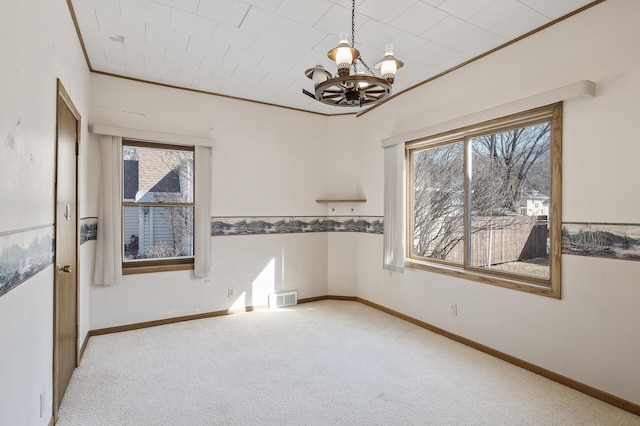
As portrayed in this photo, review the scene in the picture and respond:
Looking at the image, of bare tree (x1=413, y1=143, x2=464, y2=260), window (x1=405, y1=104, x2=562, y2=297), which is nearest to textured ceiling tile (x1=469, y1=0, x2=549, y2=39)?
window (x1=405, y1=104, x2=562, y2=297)

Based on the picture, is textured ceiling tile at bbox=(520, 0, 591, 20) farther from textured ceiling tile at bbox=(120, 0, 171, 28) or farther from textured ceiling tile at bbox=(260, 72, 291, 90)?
textured ceiling tile at bbox=(120, 0, 171, 28)

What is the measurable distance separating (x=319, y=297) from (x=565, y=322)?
125 inches

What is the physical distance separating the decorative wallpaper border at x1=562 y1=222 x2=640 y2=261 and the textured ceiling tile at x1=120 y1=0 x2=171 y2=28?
3534 mm

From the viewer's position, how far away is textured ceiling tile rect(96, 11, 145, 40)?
2715 mm

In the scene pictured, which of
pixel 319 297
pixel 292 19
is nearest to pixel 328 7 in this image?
pixel 292 19

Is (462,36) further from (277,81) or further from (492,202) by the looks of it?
(277,81)

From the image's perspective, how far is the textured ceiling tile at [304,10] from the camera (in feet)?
8.17

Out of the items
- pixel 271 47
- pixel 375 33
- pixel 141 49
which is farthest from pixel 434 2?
pixel 141 49

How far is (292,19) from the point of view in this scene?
2.71 meters

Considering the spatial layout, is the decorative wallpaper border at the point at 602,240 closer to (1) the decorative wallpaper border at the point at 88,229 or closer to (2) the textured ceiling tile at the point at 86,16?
(2) the textured ceiling tile at the point at 86,16

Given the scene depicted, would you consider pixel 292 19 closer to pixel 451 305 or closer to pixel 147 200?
pixel 147 200

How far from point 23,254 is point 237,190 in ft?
9.84

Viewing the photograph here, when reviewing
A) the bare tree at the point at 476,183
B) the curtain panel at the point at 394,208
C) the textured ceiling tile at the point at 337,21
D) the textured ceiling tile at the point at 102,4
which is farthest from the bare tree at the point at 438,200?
the textured ceiling tile at the point at 102,4

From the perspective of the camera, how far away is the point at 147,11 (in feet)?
8.64
